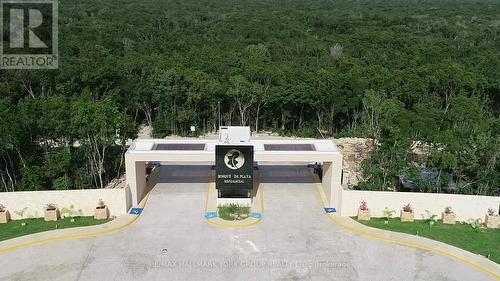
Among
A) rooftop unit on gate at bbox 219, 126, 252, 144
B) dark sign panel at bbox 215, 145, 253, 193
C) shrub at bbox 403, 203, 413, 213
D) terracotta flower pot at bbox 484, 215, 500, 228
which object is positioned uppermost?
rooftop unit on gate at bbox 219, 126, 252, 144

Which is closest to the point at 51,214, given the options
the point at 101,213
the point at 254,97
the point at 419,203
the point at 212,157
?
the point at 101,213

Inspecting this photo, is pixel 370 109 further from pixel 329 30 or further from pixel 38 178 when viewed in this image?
pixel 329 30

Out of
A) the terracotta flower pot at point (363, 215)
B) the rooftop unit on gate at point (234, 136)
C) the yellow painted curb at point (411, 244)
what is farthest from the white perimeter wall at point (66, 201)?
the terracotta flower pot at point (363, 215)

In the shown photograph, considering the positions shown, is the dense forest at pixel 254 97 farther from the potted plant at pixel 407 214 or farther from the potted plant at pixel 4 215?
the potted plant at pixel 4 215

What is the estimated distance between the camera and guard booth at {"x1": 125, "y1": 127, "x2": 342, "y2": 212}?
89.5 ft

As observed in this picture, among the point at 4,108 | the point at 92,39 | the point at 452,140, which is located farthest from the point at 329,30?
the point at 4,108

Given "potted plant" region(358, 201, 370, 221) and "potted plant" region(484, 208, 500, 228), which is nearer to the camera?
"potted plant" region(484, 208, 500, 228)

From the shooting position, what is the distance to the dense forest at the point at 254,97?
31.3 metres

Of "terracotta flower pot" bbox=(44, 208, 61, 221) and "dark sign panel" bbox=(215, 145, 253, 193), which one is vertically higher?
"dark sign panel" bbox=(215, 145, 253, 193)

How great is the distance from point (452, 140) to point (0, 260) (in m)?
26.0

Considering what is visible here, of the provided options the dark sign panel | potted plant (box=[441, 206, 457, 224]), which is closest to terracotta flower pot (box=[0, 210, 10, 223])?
the dark sign panel

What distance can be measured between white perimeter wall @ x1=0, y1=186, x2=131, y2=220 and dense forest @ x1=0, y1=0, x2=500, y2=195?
4047 mm

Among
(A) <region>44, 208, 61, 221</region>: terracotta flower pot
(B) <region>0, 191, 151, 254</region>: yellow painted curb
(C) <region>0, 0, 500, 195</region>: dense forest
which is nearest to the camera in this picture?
(B) <region>0, 191, 151, 254</region>: yellow painted curb

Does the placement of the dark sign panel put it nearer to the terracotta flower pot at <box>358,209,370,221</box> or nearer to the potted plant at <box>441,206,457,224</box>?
the terracotta flower pot at <box>358,209,370,221</box>
